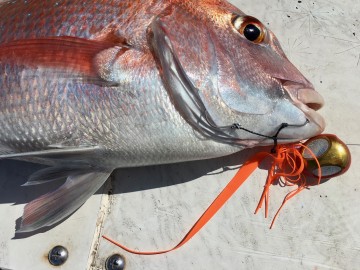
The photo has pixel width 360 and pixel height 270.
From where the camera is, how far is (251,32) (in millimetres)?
2078

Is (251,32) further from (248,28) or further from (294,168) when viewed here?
(294,168)

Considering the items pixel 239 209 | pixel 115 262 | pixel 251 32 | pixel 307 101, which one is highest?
pixel 251 32

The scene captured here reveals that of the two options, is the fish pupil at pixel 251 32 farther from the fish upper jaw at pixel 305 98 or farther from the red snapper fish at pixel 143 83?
the fish upper jaw at pixel 305 98

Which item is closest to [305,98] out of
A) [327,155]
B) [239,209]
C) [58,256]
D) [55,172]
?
[327,155]

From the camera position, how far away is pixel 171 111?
1995 millimetres

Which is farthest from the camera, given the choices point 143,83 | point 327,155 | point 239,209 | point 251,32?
point 239,209

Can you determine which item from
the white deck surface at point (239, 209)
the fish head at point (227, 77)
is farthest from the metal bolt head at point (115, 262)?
the fish head at point (227, 77)

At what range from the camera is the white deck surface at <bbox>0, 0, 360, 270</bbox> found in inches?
90.0

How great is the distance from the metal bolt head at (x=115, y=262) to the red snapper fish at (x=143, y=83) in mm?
594

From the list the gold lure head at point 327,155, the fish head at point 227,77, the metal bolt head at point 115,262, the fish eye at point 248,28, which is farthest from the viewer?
the metal bolt head at point 115,262

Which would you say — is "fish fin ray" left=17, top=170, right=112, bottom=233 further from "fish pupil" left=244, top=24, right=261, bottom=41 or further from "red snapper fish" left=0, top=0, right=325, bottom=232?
"fish pupil" left=244, top=24, right=261, bottom=41

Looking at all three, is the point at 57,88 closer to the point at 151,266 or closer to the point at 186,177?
the point at 186,177

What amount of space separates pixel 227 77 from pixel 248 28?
29 centimetres

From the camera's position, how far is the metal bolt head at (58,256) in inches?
94.7
